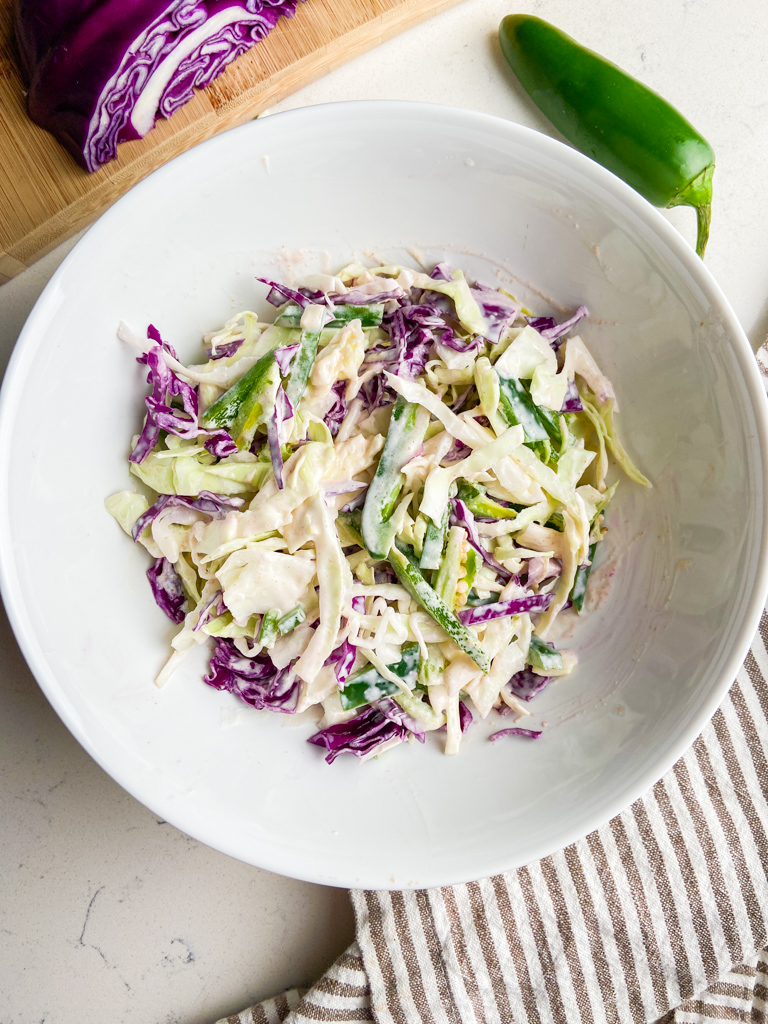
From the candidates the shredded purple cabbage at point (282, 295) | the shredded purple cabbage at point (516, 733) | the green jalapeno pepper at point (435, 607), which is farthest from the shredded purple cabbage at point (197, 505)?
the shredded purple cabbage at point (516, 733)

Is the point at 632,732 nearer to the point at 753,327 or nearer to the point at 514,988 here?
the point at 514,988

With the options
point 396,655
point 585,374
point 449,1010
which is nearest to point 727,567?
point 585,374

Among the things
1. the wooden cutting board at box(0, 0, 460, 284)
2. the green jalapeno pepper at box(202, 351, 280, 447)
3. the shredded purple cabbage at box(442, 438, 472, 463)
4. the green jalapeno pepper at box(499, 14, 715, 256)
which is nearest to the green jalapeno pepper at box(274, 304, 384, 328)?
the green jalapeno pepper at box(202, 351, 280, 447)

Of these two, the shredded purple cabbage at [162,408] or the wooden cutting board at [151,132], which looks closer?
the shredded purple cabbage at [162,408]

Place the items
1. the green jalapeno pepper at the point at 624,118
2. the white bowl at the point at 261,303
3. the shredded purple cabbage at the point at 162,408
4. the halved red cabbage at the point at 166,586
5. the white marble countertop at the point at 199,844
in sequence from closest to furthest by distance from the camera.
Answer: the white bowl at the point at 261,303, the shredded purple cabbage at the point at 162,408, the halved red cabbage at the point at 166,586, the green jalapeno pepper at the point at 624,118, the white marble countertop at the point at 199,844

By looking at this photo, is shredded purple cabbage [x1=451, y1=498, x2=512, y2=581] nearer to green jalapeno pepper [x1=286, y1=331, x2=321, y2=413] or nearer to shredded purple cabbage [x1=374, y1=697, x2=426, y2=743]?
shredded purple cabbage [x1=374, y1=697, x2=426, y2=743]

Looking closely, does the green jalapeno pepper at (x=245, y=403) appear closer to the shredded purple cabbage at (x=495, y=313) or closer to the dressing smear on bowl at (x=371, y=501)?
the dressing smear on bowl at (x=371, y=501)

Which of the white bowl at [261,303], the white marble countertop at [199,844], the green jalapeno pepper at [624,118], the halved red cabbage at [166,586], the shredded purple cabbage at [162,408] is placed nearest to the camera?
the white bowl at [261,303]
